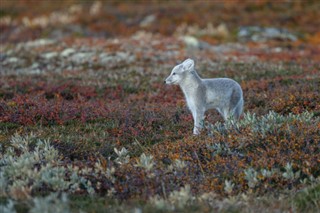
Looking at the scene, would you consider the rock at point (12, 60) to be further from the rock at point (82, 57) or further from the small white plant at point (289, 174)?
the small white plant at point (289, 174)

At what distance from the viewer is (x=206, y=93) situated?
11.8 metres

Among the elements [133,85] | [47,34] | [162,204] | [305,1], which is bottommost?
[305,1]

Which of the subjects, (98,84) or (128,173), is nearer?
(128,173)

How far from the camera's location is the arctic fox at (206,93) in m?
11.6

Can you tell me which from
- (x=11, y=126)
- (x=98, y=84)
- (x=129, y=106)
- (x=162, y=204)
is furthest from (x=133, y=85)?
(x=162, y=204)

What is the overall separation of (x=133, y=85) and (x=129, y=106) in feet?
14.2

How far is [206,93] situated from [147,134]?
1752mm

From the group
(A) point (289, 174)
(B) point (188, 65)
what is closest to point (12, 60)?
(B) point (188, 65)

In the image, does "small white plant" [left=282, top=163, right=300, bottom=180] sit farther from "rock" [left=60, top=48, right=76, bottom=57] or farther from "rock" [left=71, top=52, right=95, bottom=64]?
"rock" [left=60, top=48, right=76, bottom=57]

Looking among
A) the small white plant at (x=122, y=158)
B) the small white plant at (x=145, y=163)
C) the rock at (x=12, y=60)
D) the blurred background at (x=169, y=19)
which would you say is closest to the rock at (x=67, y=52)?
the rock at (x=12, y=60)

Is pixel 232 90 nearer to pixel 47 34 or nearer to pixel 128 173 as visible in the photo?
pixel 128 173

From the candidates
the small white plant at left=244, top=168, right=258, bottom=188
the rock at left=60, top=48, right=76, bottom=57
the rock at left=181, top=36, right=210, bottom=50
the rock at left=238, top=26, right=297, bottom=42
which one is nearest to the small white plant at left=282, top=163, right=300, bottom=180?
the small white plant at left=244, top=168, right=258, bottom=188

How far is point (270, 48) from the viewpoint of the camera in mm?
29781

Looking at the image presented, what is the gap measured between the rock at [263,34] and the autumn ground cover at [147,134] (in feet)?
18.9
